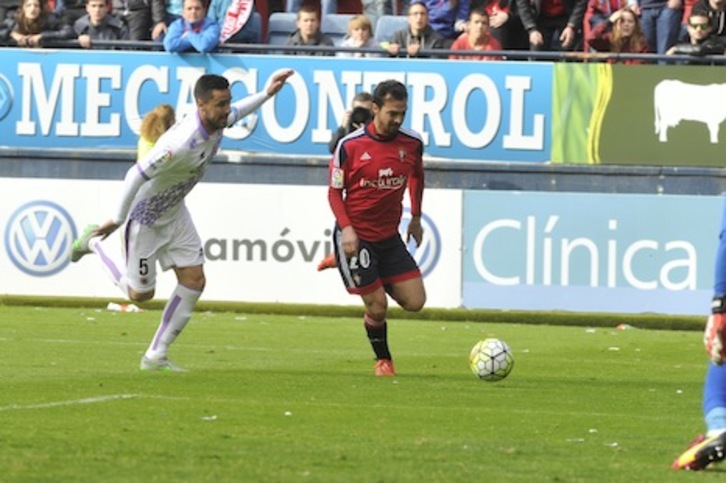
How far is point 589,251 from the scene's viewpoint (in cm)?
2067

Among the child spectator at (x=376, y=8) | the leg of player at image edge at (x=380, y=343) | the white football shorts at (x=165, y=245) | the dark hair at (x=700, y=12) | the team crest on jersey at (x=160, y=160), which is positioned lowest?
the leg of player at image edge at (x=380, y=343)

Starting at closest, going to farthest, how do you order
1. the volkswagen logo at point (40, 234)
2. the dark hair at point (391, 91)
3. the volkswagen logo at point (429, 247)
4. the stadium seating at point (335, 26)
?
1. the dark hair at point (391, 91)
2. the volkswagen logo at point (429, 247)
3. the volkswagen logo at point (40, 234)
4. the stadium seating at point (335, 26)

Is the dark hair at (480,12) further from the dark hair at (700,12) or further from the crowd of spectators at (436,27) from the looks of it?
the dark hair at (700,12)

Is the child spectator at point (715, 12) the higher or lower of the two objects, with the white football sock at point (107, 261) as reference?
higher

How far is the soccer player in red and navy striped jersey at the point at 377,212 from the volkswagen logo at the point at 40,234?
801 cm

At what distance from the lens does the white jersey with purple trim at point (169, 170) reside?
43.1 ft

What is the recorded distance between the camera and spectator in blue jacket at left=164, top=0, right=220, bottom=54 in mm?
22141

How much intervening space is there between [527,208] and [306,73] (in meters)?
3.36

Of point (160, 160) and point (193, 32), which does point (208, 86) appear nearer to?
point (160, 160)

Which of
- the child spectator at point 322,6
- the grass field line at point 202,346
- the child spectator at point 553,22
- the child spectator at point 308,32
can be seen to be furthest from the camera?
the child spectator at point 322,6

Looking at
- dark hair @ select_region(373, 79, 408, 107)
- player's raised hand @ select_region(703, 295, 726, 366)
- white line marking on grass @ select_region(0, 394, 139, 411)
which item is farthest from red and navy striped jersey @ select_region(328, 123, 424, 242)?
player's raised hand @ select_region(703, 295, 726, 366)

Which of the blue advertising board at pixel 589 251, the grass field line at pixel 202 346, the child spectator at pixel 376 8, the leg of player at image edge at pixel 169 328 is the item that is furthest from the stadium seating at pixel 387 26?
the leg of player at image edge at pixel 169 328

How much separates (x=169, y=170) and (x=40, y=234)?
8.37 meters

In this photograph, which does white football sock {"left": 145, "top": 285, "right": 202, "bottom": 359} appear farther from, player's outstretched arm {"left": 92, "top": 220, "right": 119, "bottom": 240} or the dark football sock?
the dark football sock
